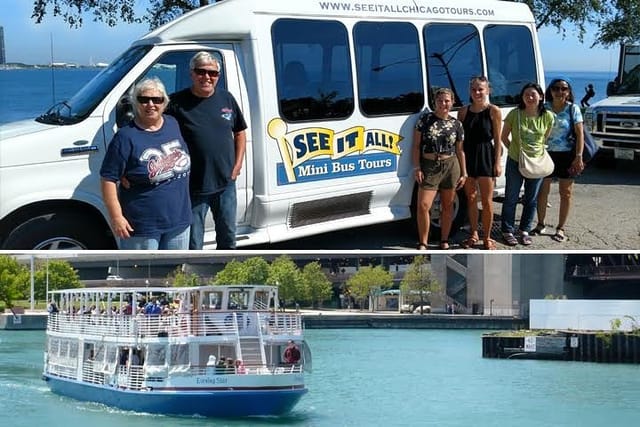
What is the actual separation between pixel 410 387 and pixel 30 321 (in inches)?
133

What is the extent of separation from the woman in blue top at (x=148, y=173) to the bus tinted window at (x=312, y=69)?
150 centimetres

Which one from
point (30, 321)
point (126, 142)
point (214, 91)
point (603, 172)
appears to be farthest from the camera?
point (603, 172)

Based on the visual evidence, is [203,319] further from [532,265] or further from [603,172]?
[603,172]

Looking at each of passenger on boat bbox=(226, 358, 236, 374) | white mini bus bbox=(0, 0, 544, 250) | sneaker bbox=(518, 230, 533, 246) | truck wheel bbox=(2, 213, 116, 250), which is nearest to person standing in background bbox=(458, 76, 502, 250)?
sneaker bbox=(518, 230, 533, 246)

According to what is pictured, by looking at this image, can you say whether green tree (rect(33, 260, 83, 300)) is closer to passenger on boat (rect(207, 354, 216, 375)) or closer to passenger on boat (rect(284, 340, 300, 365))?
passenger on boat (rect(284, 340, 300, 365))

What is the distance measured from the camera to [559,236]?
291 inches

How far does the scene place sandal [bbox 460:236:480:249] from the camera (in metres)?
7.19

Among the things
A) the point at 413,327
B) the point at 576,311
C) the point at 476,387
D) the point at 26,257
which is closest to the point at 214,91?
the point at 26,257

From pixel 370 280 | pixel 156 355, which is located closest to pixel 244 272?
pixel 370 280

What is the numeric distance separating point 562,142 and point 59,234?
357cm

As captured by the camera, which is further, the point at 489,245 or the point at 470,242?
the point at 470,242

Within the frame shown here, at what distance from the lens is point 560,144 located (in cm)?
723

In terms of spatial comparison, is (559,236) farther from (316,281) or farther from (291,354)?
(291,354)

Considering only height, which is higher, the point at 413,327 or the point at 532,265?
the point at 532,265
